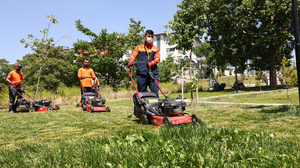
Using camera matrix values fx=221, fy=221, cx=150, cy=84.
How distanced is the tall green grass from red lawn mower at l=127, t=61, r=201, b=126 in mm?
1176

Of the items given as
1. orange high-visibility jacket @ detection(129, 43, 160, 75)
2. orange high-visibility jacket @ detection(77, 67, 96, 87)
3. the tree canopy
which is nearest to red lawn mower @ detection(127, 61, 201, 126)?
orange high-visibility jacket @ detection(129, 43, 160, 75)

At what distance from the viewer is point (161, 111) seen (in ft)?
15.7

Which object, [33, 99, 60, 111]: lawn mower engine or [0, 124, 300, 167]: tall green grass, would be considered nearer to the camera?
[0, 124, 300, 167]: tall green grass

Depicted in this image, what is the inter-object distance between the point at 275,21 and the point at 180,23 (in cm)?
1768

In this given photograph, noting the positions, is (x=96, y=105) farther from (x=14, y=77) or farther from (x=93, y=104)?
(x=14, y=77)

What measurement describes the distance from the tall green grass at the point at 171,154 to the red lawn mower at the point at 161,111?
1.18 metres

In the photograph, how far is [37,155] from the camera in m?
2.60

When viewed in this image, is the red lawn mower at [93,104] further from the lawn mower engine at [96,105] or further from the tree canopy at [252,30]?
the tree canopy at [252,30]

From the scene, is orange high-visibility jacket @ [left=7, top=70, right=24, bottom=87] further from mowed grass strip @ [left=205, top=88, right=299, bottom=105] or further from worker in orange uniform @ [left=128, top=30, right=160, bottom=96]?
mowed grass strip @ [left=205, top=88, right=299, bottom=105]

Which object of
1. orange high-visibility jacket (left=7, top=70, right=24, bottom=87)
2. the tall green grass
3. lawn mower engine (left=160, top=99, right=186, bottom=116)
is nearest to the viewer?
the tall green grass

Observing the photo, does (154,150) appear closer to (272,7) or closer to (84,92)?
(84,92)

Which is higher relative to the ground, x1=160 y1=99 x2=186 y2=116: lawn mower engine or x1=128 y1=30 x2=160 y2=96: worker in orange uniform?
x1=128 y1=30 x2=160 y2=96: worker in orange uniform

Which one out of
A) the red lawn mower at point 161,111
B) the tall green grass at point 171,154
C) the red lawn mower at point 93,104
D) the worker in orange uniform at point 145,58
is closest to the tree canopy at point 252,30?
the red lawn mower at point 93,104

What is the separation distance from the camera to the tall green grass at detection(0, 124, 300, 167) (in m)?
2.06
